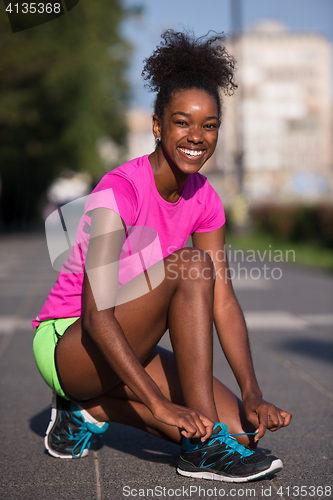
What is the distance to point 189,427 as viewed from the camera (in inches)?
73.4

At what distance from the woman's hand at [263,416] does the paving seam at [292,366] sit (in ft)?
5.11

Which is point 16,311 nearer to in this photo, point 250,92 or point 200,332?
point 200,332

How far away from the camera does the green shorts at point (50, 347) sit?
7.45 feet

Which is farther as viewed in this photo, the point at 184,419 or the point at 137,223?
the point at 137,223

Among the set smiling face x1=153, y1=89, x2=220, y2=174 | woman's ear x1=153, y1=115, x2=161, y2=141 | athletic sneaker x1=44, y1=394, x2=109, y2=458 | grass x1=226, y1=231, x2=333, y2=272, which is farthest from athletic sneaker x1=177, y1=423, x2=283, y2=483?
grass x1=226, y1=231, x2=333, y2=272

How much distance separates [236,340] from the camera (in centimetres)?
234

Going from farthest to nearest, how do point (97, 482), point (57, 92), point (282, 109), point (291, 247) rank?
point (282, 109)
point (57, 92)
point (291, 247)
point (97, 482)

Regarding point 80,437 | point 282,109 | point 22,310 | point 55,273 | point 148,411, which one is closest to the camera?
point 148,411

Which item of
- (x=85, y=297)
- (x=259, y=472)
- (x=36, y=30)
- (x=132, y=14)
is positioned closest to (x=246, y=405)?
(x=259, y=472)

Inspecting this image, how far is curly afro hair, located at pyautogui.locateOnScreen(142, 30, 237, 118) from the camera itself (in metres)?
2.27

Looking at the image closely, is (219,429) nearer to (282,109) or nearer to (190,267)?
(190,267)

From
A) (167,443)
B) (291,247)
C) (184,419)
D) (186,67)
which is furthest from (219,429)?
(291,247)

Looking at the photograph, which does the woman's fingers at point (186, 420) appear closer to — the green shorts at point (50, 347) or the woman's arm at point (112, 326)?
the woman's arm at point (112, 326)

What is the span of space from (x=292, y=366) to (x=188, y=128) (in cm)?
256
